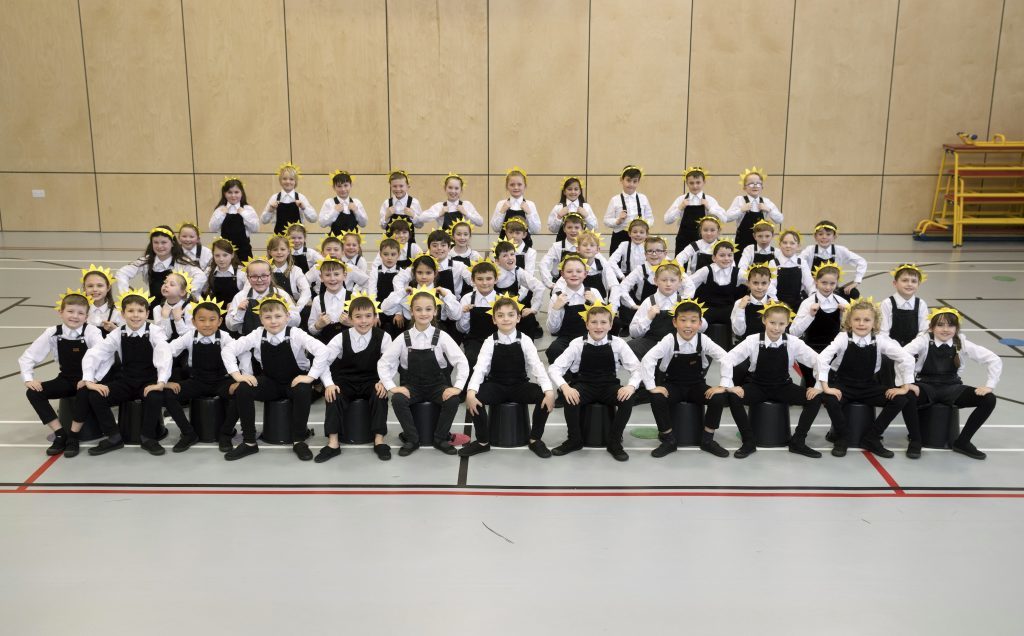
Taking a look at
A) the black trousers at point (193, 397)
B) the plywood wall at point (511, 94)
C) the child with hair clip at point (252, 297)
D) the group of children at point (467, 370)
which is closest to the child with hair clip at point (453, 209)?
the child with hair clip at point (252, 297)

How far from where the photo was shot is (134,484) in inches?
243

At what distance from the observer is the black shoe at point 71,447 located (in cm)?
665

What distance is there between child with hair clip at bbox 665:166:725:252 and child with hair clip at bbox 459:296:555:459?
4.97m

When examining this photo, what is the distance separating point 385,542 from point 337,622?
85 cm

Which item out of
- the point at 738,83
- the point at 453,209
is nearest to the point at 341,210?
the point at 453,209

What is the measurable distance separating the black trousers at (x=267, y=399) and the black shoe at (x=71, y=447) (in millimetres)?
1111

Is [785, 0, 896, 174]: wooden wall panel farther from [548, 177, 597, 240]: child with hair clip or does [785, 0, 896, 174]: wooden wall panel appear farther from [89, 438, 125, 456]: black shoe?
[89, 438, 125, 456]: black shoe

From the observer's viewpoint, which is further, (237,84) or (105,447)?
(237,84)

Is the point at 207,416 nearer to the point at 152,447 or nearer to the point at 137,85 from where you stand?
the point at 152,447

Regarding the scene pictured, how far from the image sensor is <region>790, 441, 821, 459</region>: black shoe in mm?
6645

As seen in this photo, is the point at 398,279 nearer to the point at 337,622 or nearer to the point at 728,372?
the point at 728,372

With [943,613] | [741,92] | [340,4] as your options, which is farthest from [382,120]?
[943,613]

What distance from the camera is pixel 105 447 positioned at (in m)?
6.73

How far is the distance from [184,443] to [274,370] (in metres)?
0.90
